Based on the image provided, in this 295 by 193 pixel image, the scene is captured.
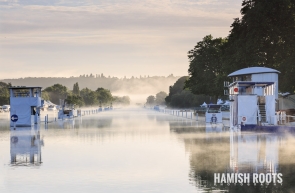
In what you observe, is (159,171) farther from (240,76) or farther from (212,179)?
(240,76)

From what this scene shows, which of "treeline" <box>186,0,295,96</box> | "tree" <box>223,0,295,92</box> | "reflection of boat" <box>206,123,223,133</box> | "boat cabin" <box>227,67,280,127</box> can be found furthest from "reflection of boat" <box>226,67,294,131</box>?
"tree" <box>223,0,295,92</box>

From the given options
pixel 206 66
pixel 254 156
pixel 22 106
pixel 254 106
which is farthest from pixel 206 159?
pixel 206 66

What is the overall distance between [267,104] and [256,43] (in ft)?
87.7

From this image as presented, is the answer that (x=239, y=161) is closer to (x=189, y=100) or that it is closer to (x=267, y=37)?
(x=267, y=37)

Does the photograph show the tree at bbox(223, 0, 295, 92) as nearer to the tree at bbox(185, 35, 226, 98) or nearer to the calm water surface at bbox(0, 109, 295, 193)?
the tree at bbox(185, 35, 226, 98)

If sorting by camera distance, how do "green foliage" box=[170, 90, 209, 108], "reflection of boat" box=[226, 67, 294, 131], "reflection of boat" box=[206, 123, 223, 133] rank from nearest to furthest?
"reflection of boat" box=[206, 123, 223, 133] < "reflection of boat" box=[226, 67, 294, 131] < "green foliage" box=[170, 90, 209, 108]

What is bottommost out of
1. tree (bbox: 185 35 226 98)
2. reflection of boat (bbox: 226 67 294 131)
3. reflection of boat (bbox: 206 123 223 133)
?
reflection of boat (bbox: 206 123 223 133)

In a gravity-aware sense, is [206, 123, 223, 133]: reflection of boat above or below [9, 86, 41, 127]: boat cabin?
below

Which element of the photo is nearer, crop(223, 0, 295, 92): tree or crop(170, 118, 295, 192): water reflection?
crop(170, 118, 295, 192): water reflection

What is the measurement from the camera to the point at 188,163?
2408 cm

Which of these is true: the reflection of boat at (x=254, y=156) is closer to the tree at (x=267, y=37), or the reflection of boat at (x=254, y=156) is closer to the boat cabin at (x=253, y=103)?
the boat cabin at (x=253, y=103)

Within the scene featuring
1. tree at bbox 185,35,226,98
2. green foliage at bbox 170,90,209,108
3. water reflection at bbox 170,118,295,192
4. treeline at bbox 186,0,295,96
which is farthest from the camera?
green foliage at bbox 170,90,209,108

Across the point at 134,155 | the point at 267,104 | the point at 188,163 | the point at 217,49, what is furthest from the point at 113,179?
the point at 217,49

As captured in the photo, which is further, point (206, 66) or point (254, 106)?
point (206, 66)
